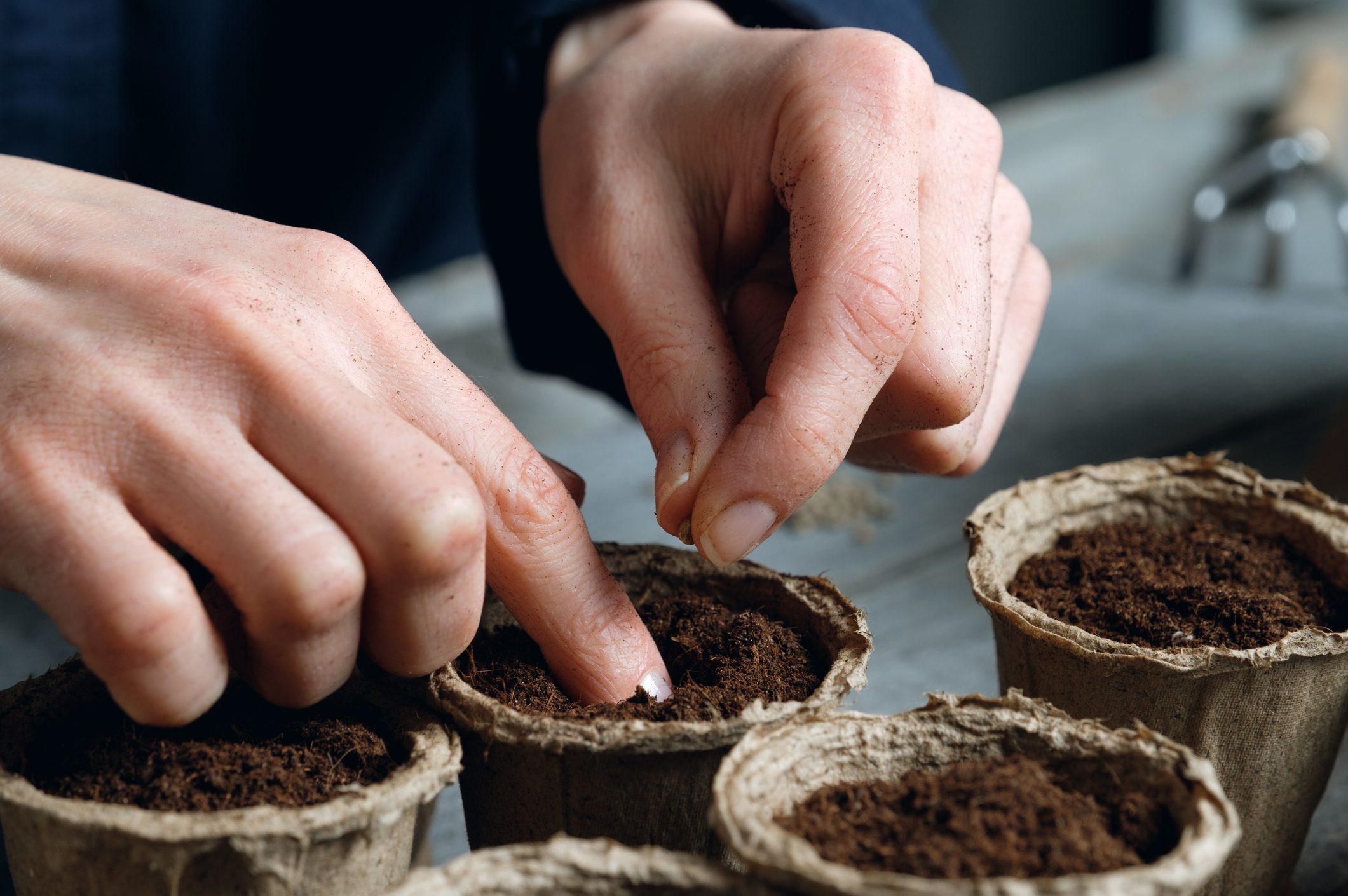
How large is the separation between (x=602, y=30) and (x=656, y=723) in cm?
90

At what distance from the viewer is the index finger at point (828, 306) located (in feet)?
2.77

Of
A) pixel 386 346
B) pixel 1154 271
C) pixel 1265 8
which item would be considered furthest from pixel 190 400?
pixel 1265 8

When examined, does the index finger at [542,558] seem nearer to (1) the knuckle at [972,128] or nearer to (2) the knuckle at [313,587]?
(2) the knuckle at [313,587]

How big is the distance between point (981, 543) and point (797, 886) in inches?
18.7

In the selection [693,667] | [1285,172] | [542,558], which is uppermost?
[542,558]

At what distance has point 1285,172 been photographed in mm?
3236

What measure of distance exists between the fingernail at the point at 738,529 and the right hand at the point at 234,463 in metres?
0.13

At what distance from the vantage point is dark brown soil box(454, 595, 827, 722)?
2.72ft

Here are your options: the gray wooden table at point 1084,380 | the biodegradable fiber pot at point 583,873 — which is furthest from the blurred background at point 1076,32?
the biodegradable fiber pot at point 583,873

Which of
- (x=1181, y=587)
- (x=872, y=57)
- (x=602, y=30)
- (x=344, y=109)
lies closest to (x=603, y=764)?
(x=1181, y=587)

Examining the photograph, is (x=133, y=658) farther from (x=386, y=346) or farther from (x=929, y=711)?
(x=929, y=711)

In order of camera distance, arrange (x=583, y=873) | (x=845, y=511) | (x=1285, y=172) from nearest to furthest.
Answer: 1. (x=583, y=873)
2. (x=845, y=511)
3. (x=1285, y=172)

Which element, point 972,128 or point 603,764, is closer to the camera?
point 603,764

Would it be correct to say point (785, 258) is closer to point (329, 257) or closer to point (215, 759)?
point (329, 257)
